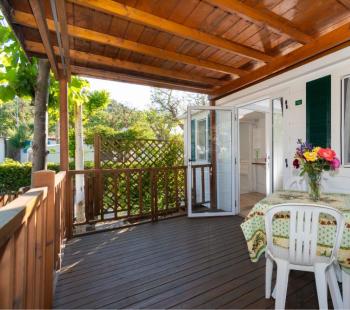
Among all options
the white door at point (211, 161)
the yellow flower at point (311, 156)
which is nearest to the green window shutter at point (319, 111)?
the yellow flower at point (311, 156)

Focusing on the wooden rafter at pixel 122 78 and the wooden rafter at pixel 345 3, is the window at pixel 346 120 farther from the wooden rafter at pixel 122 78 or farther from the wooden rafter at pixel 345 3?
the wooden rafter at pixel 122 78

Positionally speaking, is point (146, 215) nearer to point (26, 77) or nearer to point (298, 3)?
point (26, 77)

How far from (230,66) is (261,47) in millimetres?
673

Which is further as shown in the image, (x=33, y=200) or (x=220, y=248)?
(x=220, y=248)

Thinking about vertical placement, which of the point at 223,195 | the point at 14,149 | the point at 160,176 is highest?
the point at 14,149

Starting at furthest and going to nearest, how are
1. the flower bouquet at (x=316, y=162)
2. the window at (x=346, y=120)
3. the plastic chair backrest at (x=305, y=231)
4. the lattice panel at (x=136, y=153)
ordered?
1. the lattice panel at (x=136, y=153)
2. the window at (x=346, y=120)
3. the flower bouquet at (x=316, y=162)
4. the plastic chair backrest at (x=305, y=231)

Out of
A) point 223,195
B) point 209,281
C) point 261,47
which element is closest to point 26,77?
point 261,47

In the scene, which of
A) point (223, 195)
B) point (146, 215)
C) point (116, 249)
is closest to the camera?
point (116, 249)

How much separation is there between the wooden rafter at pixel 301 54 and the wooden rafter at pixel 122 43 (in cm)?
31

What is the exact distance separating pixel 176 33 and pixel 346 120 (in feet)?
7.10

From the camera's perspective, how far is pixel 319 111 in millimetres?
2871

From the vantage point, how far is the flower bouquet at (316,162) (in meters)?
1.96

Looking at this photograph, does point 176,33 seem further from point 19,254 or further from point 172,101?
point 172,101

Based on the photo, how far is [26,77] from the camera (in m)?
2.99
